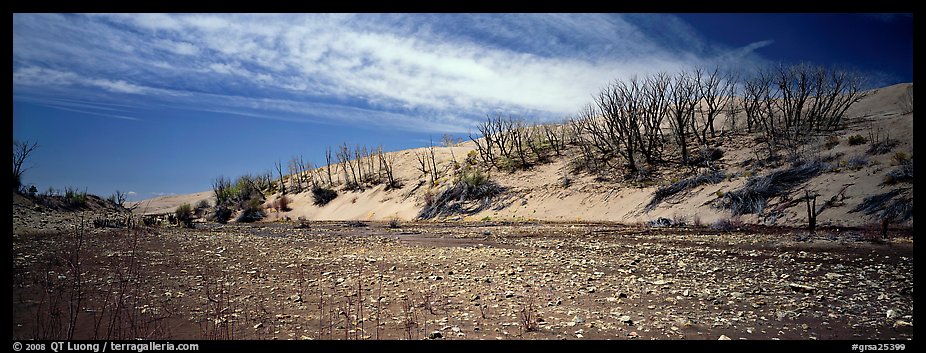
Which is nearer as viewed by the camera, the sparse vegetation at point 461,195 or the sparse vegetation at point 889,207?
the sparse vegetation at point 889,207

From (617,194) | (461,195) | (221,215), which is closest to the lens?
(617,194)

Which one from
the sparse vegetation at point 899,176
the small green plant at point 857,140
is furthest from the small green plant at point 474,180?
the sparse vegetation at point 899,176

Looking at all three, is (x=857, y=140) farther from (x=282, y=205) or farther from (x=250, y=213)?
(x=282, y=205)

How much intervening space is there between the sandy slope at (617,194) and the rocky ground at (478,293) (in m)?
8.39

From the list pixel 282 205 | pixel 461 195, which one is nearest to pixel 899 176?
pixel 461 195

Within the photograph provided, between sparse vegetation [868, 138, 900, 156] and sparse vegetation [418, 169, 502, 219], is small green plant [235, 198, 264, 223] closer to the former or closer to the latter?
sparse vegetation [418, 169, 502, 219]

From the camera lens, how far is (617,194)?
32656 mm

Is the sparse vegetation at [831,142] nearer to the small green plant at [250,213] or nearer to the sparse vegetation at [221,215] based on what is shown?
the small green plant at [250,213]

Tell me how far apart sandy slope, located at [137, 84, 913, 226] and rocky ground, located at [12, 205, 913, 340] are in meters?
8.39

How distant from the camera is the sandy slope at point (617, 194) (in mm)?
21047

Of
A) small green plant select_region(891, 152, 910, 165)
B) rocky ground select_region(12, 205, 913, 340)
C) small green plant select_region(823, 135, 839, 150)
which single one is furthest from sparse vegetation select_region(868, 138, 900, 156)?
rocky ground select_region(12, 205, 913, 340)

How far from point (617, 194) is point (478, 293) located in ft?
87.9
